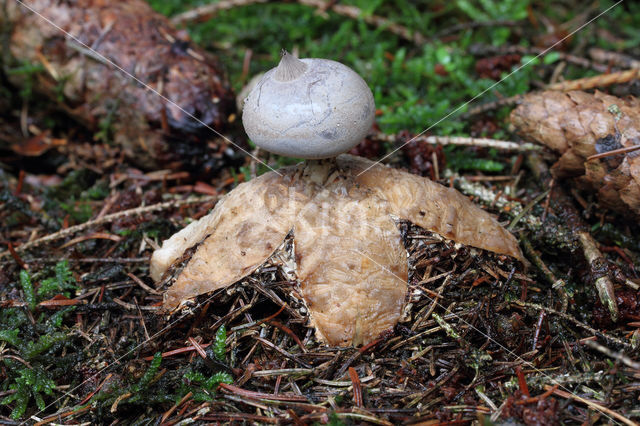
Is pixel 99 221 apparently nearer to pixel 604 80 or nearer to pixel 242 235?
pixel 242 235

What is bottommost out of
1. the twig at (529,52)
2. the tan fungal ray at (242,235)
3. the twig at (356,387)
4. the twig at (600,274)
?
the twig at (356,387)

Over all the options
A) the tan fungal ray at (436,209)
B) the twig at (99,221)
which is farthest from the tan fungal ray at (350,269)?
the twig at (99,221)

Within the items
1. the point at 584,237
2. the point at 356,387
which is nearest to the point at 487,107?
the point at 584,237

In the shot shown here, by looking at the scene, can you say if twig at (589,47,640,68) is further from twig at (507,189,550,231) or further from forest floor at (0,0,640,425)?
twig at (507,189,550,231)

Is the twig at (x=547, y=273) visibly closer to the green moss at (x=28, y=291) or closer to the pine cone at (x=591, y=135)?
the pine cone at (x=591, y=135)

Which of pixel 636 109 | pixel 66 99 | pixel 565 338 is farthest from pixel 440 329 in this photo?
pixel 66 99

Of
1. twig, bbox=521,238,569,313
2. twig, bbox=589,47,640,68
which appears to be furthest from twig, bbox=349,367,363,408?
twig, bbox=589,47,640,68
